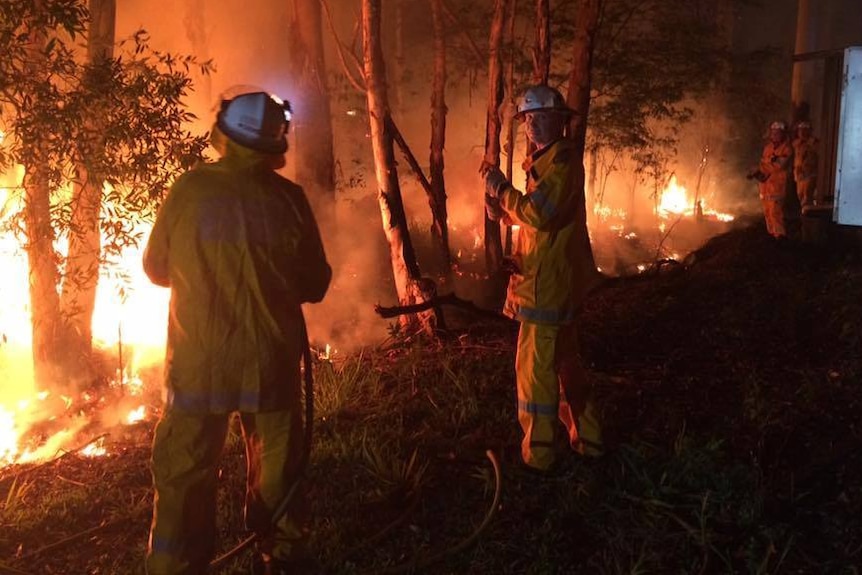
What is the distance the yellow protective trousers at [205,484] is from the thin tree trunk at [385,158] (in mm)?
4234

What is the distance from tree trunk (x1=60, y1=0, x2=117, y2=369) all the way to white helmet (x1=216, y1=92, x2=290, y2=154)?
2.71m

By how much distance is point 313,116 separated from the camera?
1139 cm

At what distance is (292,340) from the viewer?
3.07 m

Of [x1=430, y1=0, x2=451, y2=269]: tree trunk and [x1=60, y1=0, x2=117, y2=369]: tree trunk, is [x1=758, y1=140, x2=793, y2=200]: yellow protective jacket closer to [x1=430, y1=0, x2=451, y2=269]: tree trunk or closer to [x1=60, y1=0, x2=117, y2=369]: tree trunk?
[x1=430, y1=0, x2=451, y2=269]: tree trunk

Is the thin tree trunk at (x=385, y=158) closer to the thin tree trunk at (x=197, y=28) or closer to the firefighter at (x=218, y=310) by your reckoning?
the firefighter at (x=218, y=310)

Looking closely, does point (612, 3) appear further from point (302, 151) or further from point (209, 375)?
point (209, 375)

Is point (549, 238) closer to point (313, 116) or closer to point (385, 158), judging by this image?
point (385, 158)

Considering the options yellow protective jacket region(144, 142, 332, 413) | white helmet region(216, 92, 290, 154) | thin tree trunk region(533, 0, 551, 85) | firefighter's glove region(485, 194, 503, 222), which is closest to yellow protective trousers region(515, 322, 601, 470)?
firefighter's glove region(485, 194, 503, 222)

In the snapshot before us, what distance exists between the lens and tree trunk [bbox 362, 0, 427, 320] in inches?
287

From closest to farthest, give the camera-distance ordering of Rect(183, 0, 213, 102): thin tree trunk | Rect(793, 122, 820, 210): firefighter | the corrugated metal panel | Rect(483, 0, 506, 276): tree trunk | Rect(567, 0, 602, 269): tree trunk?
the corrugated metal panel < Rect(567, 0, 602, 269): tree trunk < Rect(483, 0, 506, 276): tree trunk < Rect(793, 122, 820, 210): firefighter < Rect(183, 0, 213, 102): thin tree trunk

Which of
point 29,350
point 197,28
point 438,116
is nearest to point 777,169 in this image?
point 438,116

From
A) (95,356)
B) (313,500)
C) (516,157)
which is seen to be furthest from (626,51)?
(313,500)

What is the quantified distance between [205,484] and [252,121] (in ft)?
5.17

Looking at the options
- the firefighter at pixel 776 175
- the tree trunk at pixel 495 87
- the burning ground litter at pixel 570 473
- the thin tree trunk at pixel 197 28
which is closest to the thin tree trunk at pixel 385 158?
the burning ground litter at pixel 570 473
